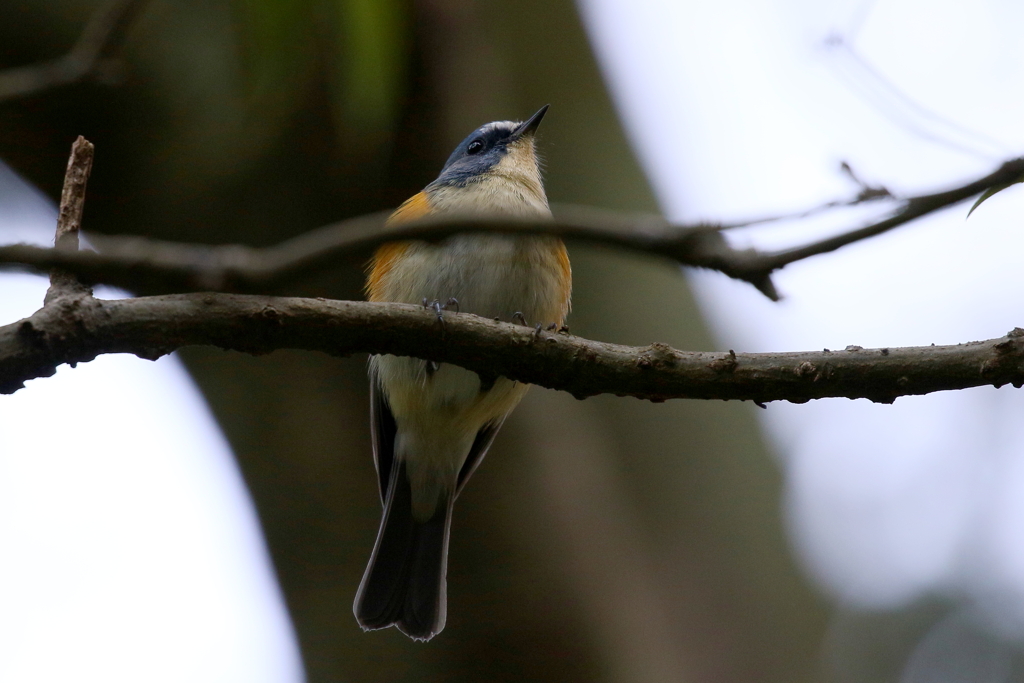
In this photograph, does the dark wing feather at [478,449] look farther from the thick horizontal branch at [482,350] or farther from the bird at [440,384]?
the thick horizontal branch at [482,350]

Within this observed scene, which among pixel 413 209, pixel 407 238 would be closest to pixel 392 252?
pixel 413 209

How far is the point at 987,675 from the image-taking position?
8.87m

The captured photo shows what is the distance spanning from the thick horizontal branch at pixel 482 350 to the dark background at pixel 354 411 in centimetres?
116

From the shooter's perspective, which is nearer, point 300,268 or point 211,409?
point 300,268

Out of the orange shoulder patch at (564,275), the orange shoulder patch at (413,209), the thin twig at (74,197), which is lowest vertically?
the thin twig at (74,197)

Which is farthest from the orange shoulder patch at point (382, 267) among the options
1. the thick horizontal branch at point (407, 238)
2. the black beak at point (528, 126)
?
the thick horizontal branch at point (407, 238)

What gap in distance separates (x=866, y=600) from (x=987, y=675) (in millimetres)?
2507

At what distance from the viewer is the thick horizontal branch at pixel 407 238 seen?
114 cm

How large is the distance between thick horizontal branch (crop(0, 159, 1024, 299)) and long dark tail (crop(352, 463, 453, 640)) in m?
2.77

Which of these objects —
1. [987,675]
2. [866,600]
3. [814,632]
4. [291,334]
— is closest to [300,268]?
[291,334]

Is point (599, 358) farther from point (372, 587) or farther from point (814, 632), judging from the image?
point (814, 632)

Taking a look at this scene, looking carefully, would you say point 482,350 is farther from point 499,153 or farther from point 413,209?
point 499,153

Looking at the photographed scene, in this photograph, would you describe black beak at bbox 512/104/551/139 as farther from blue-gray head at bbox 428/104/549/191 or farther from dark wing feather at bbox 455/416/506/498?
dark wing feather at bbox 455/416/506/498

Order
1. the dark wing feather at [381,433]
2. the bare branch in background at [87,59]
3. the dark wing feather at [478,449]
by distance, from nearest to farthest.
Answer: the bare branch in background at [87,59], the dark wing feather at [381,433], the dark wing feather at [478,449]
